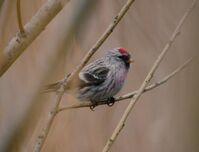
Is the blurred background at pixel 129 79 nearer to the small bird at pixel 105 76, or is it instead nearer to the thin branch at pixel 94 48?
the small bird at pixel 105 76

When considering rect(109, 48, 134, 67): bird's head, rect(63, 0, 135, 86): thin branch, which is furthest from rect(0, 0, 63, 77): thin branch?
rect(109, 48, 134, 67): bird's head

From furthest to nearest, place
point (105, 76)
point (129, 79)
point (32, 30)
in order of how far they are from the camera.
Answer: point (105, 76) → point (129, 79) → point (32, 30)

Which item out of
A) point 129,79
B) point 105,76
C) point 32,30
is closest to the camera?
point 32,30

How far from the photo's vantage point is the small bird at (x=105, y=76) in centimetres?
304

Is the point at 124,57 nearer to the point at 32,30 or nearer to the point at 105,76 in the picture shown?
the point at 105,76

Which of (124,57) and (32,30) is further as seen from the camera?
(124,57)

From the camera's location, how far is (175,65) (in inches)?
114

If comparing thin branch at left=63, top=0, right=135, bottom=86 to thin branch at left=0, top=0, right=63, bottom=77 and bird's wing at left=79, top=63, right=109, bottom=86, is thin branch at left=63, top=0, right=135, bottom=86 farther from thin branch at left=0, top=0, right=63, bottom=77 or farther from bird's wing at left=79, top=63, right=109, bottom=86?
bird's wing at left=79, top=63, right=109, bottom=86

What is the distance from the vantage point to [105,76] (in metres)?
3.23

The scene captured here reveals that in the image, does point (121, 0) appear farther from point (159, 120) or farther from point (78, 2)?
point (78, 2)

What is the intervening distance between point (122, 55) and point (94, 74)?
0.68 feet

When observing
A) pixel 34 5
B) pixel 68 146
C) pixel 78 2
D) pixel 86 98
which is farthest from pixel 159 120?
pixel 78 2

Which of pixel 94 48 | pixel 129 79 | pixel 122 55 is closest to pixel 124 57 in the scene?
pixel 122 55

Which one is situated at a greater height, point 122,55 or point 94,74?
point 122,55
